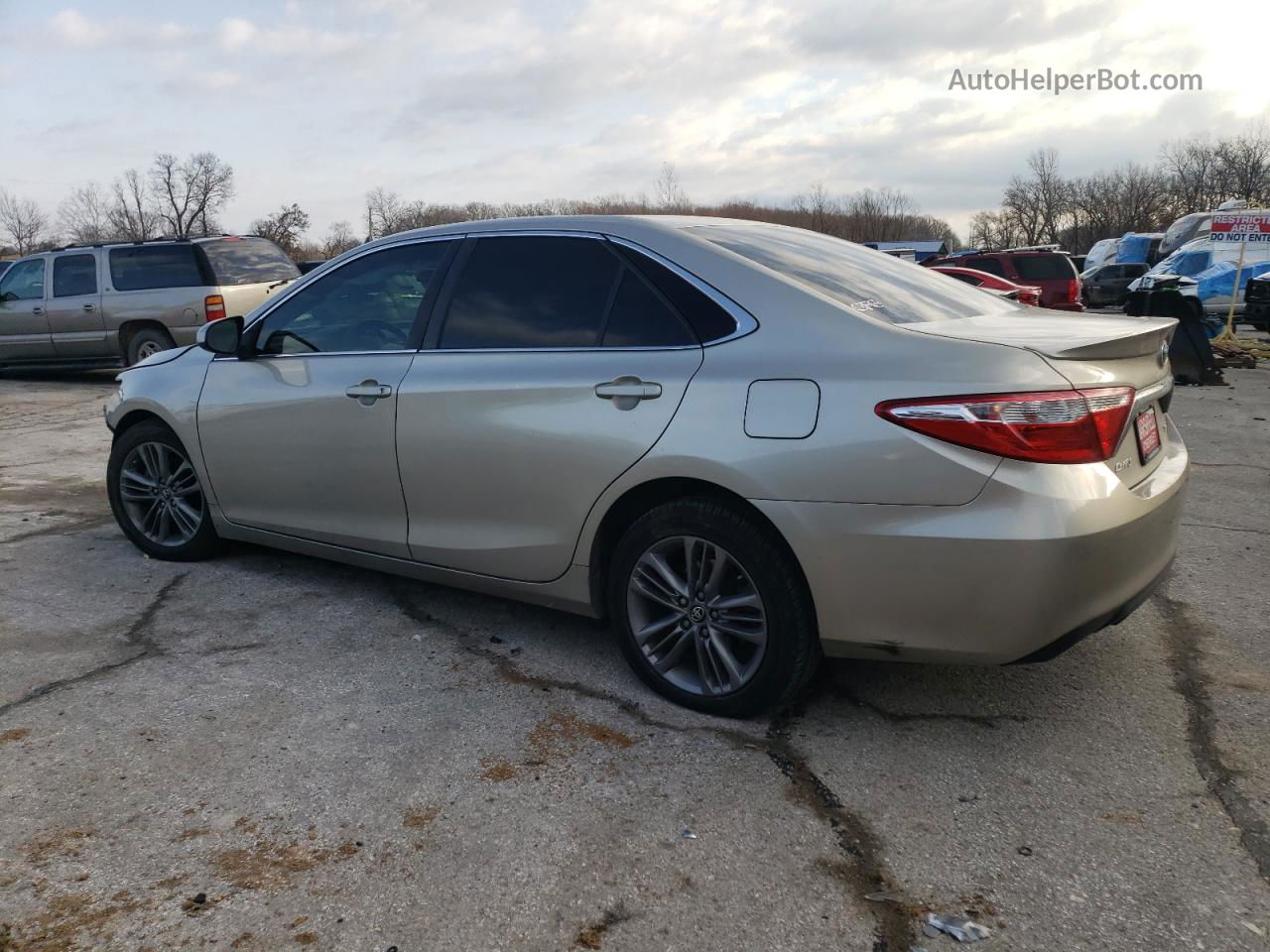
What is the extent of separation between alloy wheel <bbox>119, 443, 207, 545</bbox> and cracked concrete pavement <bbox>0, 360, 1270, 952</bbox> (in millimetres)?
675

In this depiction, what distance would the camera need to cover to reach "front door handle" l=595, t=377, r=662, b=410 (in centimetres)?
333

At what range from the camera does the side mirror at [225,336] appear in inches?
183

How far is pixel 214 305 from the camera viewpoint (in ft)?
42.1

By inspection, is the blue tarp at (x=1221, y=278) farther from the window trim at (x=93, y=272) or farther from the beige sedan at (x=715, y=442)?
the window trim at (x=93, y=272)

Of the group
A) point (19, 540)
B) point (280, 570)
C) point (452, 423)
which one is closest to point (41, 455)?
point (19, 540)

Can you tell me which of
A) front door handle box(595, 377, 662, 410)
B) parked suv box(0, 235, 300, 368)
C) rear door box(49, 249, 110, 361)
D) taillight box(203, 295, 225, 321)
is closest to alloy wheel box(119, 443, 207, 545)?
front door handle box(595, 377, 662, 410)

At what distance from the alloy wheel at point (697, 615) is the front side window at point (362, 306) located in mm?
1453

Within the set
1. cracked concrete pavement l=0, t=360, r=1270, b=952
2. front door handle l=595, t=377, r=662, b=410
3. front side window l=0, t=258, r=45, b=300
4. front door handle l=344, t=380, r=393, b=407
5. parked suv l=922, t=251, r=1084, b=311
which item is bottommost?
cracked concrete pavement l=0, t=360, r=1270, b=952

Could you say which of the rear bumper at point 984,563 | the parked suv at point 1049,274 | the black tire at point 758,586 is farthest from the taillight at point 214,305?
the parked suv at point 1049,274

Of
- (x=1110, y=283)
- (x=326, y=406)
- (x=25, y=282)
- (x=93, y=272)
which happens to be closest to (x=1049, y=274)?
(x=1110, y=283)

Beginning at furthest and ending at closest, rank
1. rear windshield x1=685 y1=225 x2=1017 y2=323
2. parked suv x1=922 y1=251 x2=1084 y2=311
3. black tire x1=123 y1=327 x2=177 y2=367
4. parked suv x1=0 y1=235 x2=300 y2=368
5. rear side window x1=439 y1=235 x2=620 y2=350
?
1. parked suv x1=922 y1=251 x2=1084 y2=311
2. black tire x1=123 y1=327 x2=177 y2=367
3. parked suv x1=0 y1=235 x2=300 y2=368
4. rear side window x1=439 y1=235 x2=620 y2=350
5. rear windshield x1=685 y1=225 x2=1017 y2=323

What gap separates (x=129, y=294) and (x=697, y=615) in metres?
12.3

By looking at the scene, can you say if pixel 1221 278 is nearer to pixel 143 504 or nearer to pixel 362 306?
pixel 362 306

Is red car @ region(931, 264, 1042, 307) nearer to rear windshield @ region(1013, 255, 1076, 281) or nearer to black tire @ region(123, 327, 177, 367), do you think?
rear windshield @ region(1013, 255, 1076, 281)
